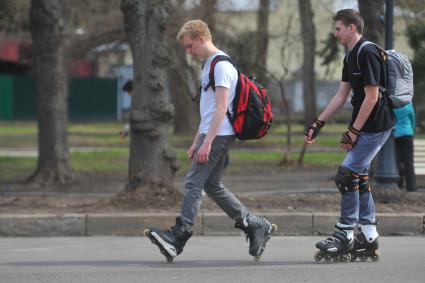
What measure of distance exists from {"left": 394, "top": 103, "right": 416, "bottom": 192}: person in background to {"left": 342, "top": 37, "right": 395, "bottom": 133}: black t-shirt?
433 cm

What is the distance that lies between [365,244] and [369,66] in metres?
1.43

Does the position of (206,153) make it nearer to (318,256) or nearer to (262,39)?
(318,256)

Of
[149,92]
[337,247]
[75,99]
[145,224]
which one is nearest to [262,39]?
[149,92]

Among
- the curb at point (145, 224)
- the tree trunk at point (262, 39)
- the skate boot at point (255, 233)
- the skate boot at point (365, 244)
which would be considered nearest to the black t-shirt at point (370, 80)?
the skate boot at point (365, 244)

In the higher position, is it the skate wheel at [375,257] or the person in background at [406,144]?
the person in background at [406,144]

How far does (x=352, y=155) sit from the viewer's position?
674 cm

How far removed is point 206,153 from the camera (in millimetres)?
6621

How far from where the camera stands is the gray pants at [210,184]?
22.1ft

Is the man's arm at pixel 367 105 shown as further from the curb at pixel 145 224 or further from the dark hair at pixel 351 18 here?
the curb at pixel 145 224

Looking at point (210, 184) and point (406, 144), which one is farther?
point (406, 144)

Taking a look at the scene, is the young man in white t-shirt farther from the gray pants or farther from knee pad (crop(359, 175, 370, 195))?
knee pad (crop(359, 175, 370, 195))

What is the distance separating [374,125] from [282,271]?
1.32 metres

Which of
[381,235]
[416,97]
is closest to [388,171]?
[381,235]

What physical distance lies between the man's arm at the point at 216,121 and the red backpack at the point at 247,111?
0.16m
